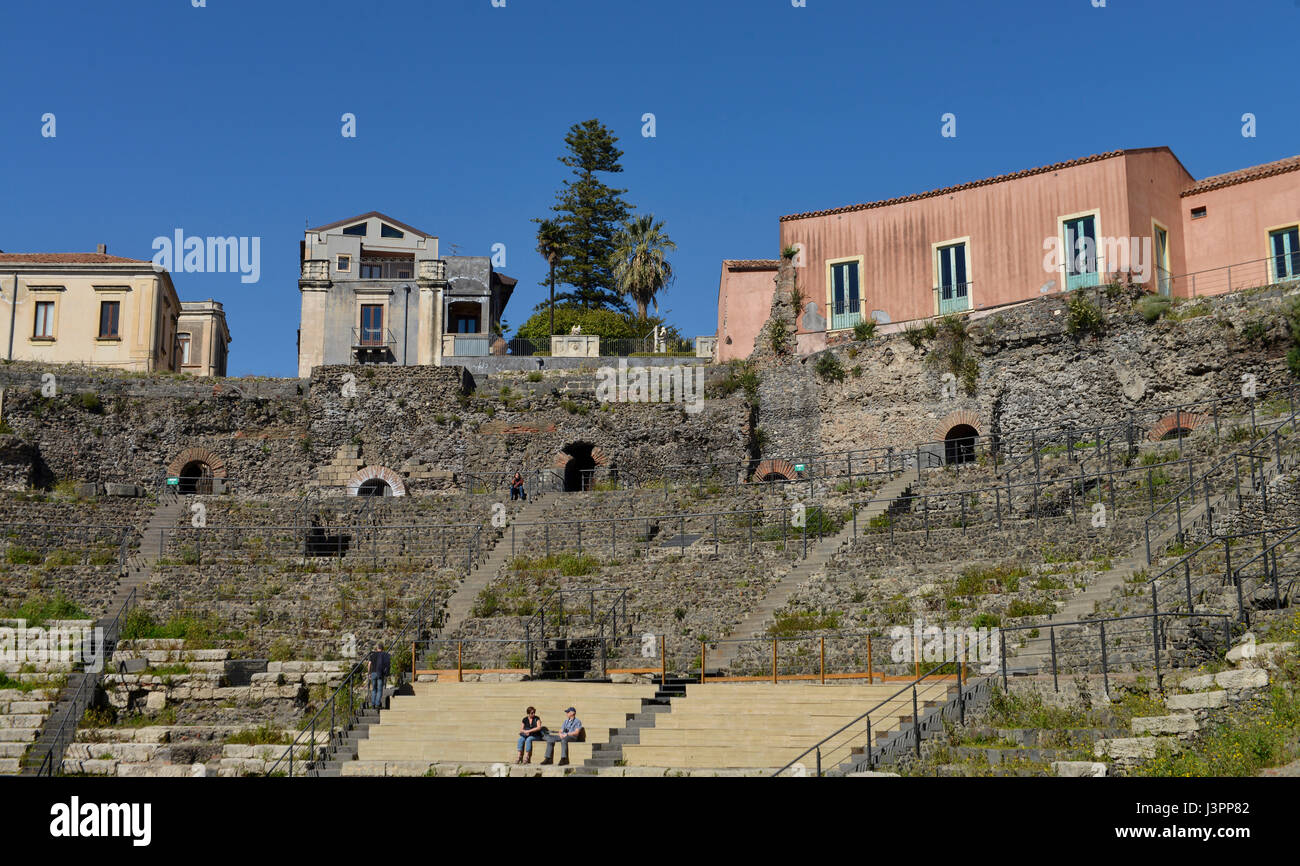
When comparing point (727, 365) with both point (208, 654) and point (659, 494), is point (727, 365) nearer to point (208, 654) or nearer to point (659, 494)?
point (659, 494)

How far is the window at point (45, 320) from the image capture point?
150 ft

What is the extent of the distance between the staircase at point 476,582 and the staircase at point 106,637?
718 centimetres

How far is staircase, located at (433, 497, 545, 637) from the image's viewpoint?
28.9 metres

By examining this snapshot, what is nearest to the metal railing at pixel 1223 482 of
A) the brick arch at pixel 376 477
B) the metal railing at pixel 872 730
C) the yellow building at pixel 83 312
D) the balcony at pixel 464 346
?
Result: the metal railing at pixel 872 730

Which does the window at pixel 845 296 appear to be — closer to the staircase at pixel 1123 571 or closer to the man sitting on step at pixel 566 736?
the staircase at pixel 1123 571

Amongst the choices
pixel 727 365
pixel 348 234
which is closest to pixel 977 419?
pixel 727 365

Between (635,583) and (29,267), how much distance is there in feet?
95.0

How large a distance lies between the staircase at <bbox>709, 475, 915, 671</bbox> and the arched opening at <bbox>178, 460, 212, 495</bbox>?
20850mm

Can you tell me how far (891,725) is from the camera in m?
19.6

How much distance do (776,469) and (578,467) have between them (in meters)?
6.72

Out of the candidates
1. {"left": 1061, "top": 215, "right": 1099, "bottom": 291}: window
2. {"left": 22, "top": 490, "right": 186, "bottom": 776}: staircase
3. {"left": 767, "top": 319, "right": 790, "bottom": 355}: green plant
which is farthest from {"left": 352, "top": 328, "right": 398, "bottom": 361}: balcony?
{"left": 1061, "top": 215, "right": 1099, "bottom": 291}: window

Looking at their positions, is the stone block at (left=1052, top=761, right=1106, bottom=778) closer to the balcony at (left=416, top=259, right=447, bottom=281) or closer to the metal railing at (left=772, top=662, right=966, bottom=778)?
the metal railing at (left=772, top=662, right=966, bottom=778)

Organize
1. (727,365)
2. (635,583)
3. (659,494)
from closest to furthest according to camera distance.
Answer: (635,583), (659,494), (727,365)

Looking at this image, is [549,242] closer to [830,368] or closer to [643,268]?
[643,268]
